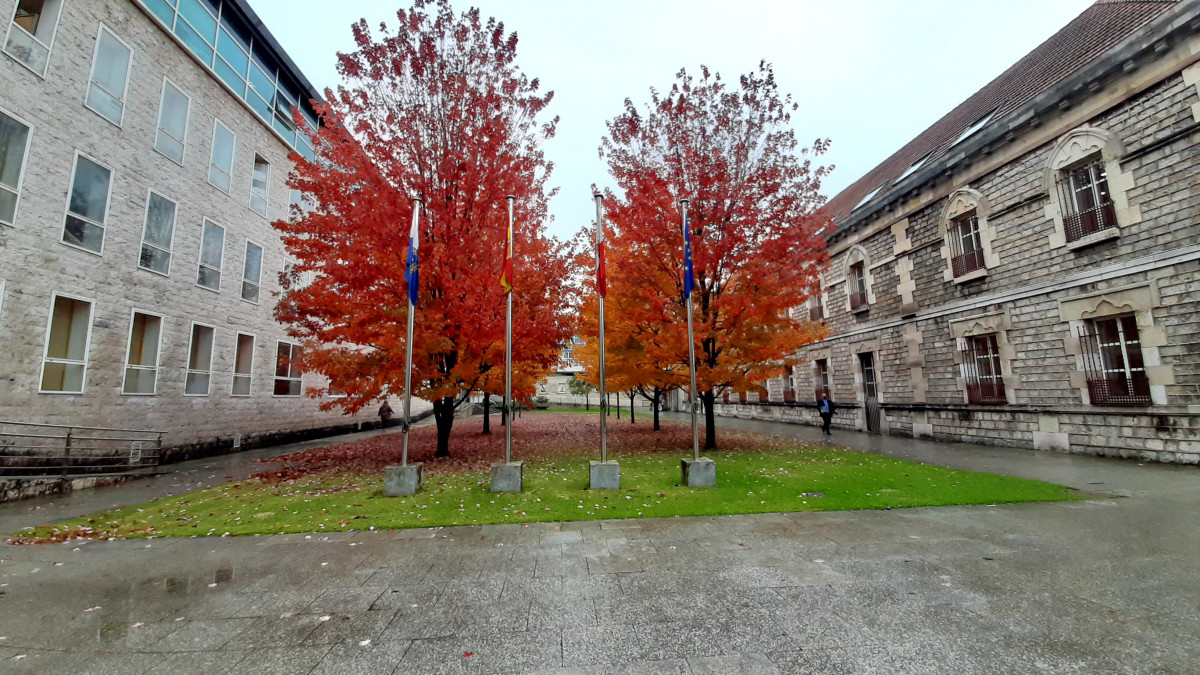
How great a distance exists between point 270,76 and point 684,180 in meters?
18.1

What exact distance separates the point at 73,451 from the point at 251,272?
8.49m

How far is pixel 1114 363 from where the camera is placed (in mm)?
11938

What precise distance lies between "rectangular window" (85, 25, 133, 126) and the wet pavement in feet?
39.9

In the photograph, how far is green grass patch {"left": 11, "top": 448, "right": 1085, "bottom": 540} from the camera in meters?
6.78

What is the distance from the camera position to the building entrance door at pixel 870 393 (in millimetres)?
20078

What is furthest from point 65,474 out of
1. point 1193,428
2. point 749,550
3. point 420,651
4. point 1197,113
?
point 1197,113

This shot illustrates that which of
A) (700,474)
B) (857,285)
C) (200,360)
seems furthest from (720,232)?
(200,360)

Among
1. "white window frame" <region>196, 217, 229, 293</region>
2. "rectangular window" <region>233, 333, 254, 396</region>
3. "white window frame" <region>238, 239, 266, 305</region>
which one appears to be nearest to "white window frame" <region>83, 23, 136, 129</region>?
"white window frame" <region>196, 217, 229, 293</region>

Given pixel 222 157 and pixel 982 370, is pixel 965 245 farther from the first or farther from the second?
pixel 222 157

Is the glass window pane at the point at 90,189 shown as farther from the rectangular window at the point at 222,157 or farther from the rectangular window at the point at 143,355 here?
the rectangular window at the point at 222,157

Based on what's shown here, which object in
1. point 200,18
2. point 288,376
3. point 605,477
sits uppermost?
point 200,18

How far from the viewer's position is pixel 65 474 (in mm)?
10102

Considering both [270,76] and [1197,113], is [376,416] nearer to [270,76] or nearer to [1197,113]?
[270,76]

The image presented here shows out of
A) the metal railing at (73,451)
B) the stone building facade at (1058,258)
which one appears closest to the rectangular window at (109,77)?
the metal railing at (73,451)
